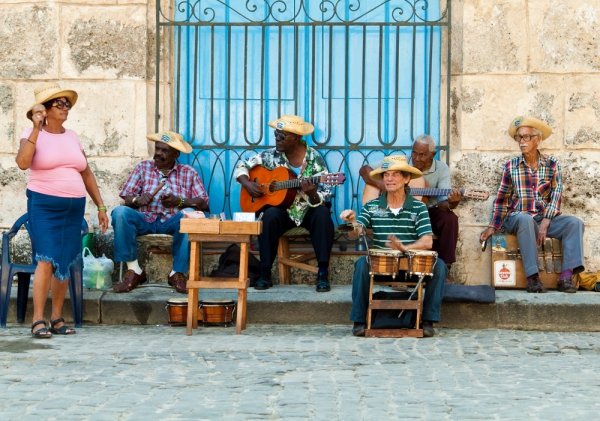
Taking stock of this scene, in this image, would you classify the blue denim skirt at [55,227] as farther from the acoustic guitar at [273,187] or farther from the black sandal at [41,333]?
the acoustic guitar at [273,187]

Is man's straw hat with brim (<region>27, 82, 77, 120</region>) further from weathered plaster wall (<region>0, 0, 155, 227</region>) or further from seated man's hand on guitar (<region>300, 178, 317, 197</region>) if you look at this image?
seated man's hand on guitar (<region>300, 178, 317, 197</region>)

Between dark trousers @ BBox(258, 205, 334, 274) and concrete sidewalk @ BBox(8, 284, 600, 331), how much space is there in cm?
28

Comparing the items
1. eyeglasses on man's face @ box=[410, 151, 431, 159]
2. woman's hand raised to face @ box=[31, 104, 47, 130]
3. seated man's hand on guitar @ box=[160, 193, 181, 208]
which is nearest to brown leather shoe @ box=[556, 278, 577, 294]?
eyeglasses on man's face @ box=[410, 151, 431, 159]

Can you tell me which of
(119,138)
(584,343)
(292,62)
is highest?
(292,62)

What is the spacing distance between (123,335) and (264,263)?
156 centimetres

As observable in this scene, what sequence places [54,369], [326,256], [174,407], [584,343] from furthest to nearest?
[326,256]
[584,343]
[54,369]
[174,407]

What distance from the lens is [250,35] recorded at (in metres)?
11.2

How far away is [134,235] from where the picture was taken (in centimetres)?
1020

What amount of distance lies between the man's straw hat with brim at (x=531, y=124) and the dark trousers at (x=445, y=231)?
909mm

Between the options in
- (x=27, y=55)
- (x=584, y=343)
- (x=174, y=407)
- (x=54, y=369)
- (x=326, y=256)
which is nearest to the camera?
(x=174, y=407)

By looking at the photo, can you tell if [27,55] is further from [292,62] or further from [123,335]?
[123,335]

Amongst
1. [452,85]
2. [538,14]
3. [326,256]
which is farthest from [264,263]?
[538,14]

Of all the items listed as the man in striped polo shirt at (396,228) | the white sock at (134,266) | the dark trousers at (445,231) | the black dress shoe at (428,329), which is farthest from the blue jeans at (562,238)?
the white sock at (134,266)

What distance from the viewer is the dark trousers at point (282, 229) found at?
1009 centimetres
